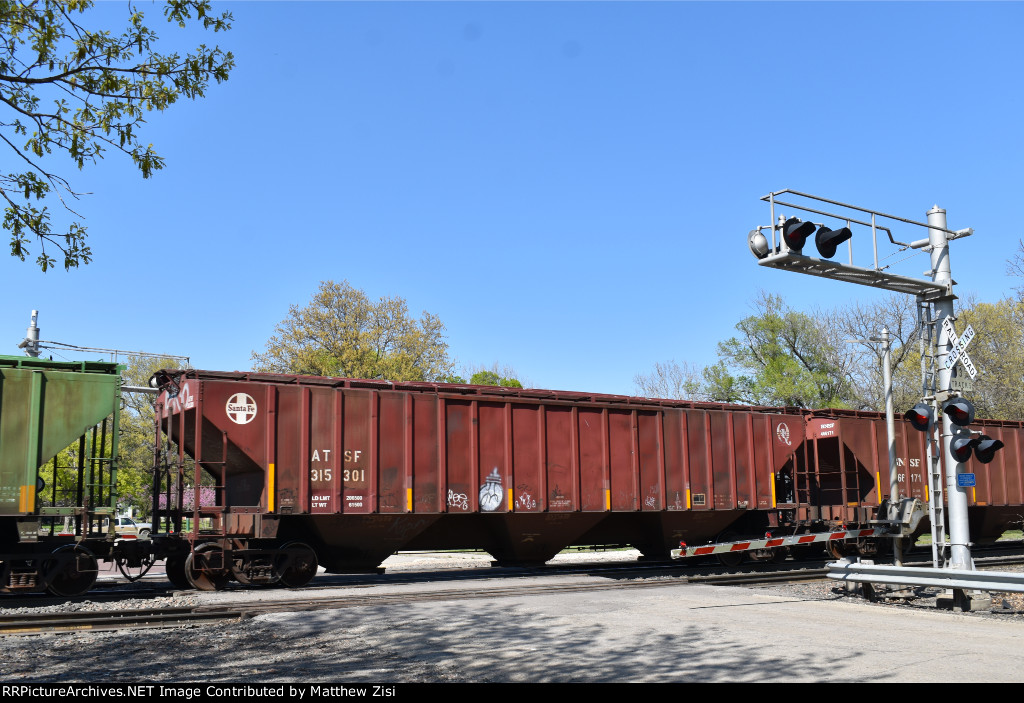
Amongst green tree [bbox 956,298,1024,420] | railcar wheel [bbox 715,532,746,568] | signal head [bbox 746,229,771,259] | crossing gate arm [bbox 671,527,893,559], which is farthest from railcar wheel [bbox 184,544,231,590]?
green tree [bbox 956,298,1024,420]

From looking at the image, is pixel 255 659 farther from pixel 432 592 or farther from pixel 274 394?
pixel 274 394

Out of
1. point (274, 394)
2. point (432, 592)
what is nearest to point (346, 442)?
point (274, 394)

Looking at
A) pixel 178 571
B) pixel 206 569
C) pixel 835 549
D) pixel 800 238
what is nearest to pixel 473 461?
pixel 206 569

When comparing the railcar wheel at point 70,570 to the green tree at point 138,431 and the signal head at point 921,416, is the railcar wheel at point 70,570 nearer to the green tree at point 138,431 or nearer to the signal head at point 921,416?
the signal head at point 921,416

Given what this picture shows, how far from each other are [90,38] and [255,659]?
21.4 feet

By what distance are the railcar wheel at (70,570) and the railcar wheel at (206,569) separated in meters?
1.51

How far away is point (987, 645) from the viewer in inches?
354

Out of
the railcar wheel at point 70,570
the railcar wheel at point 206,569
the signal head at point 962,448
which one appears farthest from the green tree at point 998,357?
the railcar wheel at point 70,570

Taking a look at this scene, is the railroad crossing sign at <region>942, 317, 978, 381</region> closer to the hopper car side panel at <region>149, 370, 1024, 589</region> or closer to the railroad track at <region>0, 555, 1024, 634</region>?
the railroad track at <region>0, 555, 1024, 634</region>

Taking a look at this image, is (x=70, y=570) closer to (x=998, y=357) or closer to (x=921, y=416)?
(x=921, y=416)

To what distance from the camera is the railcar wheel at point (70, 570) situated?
44.1 ft

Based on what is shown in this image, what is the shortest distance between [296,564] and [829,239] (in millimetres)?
10826

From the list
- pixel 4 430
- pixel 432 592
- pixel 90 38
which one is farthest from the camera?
pixel 432 592

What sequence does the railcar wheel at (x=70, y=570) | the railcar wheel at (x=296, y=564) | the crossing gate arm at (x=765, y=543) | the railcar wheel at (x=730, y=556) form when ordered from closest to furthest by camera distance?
1. the railcar wheel at (x=70, y=570)
2. the railcar wheel at (x=296, y=564)
3. the crossing gate arm at (x=765, y=543)
4. the railcar wheel at (x=730, y=556)
